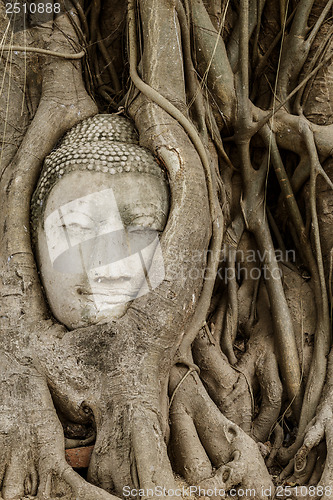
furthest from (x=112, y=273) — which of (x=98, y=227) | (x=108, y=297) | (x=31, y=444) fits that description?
(x=31, y=444)

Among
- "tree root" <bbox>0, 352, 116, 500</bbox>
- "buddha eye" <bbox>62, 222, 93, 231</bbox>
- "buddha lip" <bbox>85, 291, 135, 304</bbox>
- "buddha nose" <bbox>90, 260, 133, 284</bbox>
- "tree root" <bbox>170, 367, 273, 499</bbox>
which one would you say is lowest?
"tree root" <bbox>170, 367, 273, 499</bbox>

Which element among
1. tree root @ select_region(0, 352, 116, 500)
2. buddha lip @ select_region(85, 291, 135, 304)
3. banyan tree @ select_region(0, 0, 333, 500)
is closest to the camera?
tree root @ select_region(0, 352, 116, 500)

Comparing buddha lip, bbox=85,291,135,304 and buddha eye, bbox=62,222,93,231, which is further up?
buddha eye, bbox=62,222,93,231

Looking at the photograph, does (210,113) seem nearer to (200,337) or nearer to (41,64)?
(41,64)

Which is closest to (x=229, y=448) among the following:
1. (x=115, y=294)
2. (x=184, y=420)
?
(x=184, y=420)

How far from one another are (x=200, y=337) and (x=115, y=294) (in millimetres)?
538

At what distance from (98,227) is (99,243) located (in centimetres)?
7

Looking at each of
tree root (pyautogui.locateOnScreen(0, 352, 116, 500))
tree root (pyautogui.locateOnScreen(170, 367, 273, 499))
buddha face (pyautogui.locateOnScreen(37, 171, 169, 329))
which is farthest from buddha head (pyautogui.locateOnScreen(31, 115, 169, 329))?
tree root (pyautogui.locateOnScreen(170, 367, 273, 499))

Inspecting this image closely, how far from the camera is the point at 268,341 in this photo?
2.83 meters

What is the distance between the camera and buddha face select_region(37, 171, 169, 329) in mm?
2322

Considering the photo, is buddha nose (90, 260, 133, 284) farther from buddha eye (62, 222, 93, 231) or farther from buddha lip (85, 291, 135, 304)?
buddha eye (62, 222, 93, 231)

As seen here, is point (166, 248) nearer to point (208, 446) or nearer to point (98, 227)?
point (98, 227)

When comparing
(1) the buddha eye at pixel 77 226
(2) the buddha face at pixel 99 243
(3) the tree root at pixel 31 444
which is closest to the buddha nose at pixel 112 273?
(2) the buddha face at pixel 99 243

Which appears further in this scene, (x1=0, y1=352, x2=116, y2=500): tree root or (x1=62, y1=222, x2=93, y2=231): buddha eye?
(x1=62, y1=222, x2=93, y2=231): buddha eye
